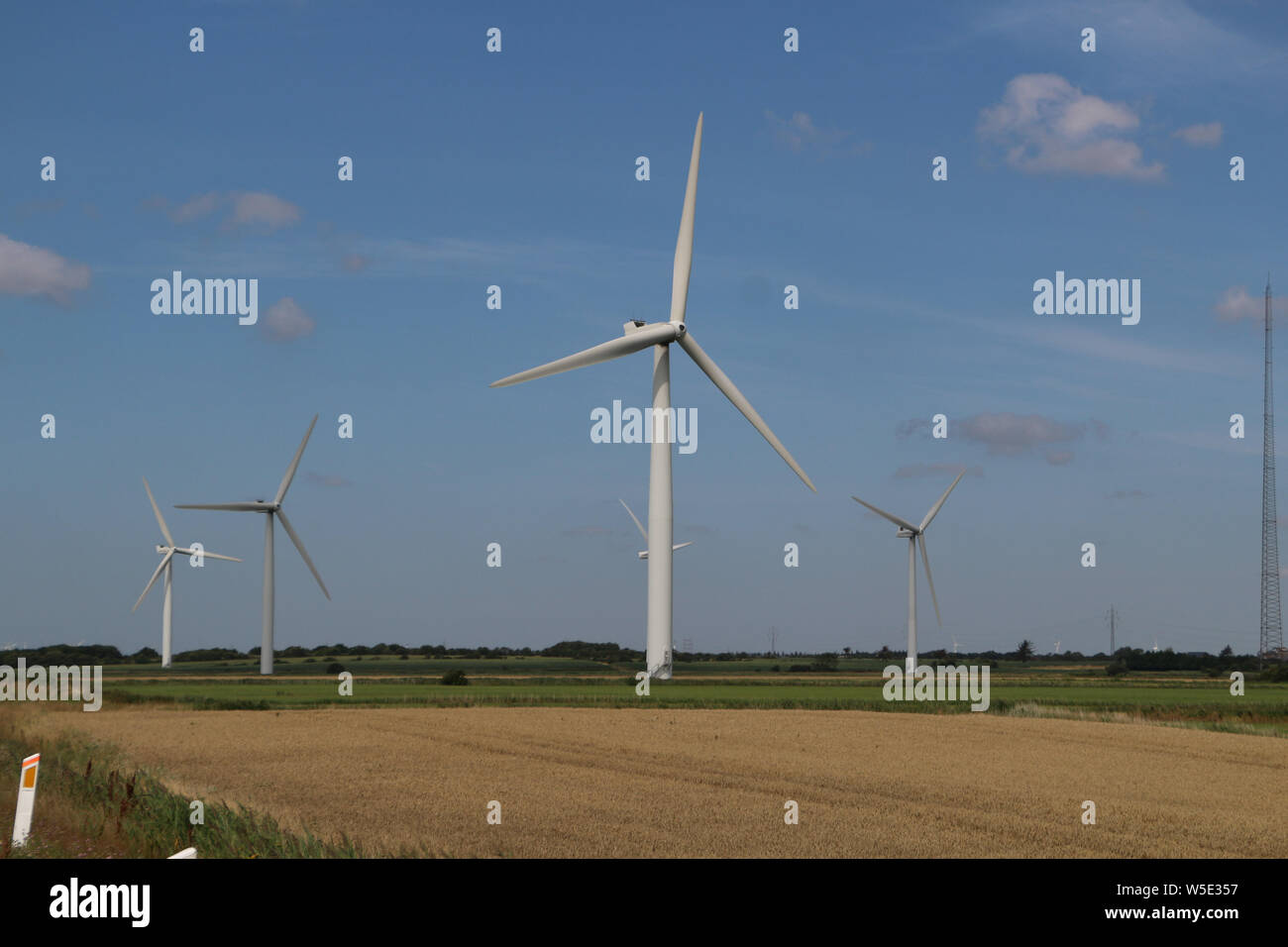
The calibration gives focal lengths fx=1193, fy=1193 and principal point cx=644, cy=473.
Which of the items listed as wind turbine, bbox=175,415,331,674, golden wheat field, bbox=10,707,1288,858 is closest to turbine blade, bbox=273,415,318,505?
wind turbine, bbox=175,415,331,674

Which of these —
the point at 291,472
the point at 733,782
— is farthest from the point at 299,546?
the point at 733,782

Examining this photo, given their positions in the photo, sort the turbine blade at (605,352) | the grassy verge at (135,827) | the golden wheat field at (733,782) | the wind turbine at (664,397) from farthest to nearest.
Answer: the wind turbine at (664,397), the turbine blade at (605,352), the golden wheat field at (733,782), the grassy verge at (135,827)

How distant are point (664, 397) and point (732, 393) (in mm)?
5876

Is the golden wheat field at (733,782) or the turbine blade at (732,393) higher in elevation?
the turbine blade at (732,393)

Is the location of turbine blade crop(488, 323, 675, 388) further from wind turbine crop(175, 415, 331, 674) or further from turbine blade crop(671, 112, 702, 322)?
wind turbine crop(175, 415, 331, 674)

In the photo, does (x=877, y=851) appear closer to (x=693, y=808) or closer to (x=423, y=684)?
(x=693, y=808)

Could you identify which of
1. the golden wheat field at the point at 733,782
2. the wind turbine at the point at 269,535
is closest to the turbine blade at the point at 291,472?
the wind turbine at the point at 269,535

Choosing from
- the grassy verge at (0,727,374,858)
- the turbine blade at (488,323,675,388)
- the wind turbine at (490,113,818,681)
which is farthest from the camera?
the wind turbine at (490,113,818,681)

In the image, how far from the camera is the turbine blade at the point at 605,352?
62.5 metres

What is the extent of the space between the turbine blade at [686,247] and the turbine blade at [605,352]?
2093 mm

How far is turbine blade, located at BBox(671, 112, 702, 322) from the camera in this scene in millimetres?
77000

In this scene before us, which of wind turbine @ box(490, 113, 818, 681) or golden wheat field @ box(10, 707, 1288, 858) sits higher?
wind turbine @ box(490, 113, 818, 681)

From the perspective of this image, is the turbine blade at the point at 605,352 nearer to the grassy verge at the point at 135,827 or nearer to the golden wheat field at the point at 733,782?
the golden wheat field at the point at 733,782

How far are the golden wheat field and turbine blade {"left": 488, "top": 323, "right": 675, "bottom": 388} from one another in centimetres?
1770
